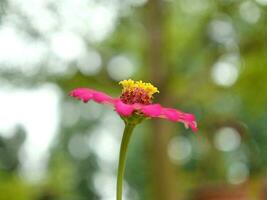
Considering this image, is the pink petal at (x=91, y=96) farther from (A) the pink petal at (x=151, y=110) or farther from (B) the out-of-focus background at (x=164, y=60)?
(B) the out-of-focus background at (x=164, y=60)

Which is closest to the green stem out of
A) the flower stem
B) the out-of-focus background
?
the flower stem

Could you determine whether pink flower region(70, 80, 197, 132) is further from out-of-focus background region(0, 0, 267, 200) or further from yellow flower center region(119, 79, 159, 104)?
out-of-focus background region(0, 0, 267, 200)

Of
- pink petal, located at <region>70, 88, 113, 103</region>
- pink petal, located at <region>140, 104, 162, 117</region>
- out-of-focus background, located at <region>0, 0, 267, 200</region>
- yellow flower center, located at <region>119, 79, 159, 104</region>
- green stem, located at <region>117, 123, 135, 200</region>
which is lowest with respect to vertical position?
green stem, located at <region>117, 123, 135, 200</region>

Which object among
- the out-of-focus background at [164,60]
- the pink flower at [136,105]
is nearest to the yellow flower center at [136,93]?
the pink flower at [136,105]

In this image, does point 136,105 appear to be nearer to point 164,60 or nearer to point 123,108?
point 123,108

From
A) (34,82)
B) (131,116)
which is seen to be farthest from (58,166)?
(131,116)

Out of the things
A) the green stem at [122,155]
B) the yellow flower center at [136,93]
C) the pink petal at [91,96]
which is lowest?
the green stem at [122,155]
